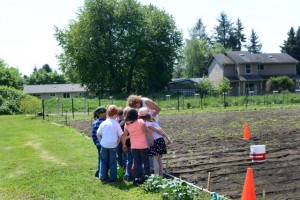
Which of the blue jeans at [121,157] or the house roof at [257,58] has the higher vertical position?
the house roof at [257,58]

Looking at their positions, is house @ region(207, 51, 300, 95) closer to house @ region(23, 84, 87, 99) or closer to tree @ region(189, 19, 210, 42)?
house @ region(23, 84, 87, 99)

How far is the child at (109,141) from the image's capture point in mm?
8836

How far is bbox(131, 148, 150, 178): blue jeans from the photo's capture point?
861 centimetres

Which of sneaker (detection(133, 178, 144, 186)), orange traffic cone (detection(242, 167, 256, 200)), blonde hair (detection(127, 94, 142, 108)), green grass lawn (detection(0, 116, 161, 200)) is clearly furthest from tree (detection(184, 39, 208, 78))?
orange traffic cone (detection(242, 167, 256, 200))

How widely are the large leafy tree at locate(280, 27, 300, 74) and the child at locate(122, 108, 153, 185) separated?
3000 inches

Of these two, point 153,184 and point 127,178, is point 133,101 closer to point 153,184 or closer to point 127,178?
point 127,178

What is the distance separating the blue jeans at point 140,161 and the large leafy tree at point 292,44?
76.1 metres

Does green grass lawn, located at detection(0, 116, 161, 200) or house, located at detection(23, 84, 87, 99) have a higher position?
house, located at detection(23, 84, 87, 99)

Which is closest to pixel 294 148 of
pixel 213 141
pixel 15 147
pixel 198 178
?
pixel 213 141

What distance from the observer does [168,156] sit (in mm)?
11766

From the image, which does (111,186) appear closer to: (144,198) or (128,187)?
(128,187)

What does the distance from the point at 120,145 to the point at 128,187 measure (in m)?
1.59

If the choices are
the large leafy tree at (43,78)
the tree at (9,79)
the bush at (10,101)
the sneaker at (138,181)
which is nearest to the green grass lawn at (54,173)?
the sneaker at (138,181)

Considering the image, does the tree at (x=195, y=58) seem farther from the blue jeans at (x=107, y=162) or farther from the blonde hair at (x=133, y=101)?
the blue jeans at (x=107, y=162)
